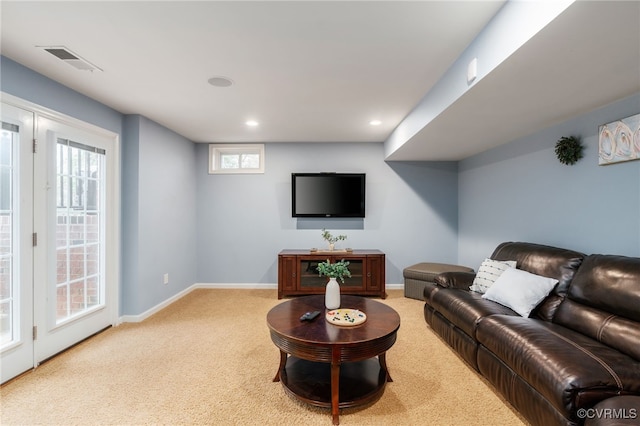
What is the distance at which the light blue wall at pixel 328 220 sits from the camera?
4832 mm

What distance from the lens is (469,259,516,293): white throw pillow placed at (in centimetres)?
280

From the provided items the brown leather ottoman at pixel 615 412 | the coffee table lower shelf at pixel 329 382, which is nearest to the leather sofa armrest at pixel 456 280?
the coffee table lower shelf at pixel 329 382

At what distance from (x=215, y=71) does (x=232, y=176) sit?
8.67 ft

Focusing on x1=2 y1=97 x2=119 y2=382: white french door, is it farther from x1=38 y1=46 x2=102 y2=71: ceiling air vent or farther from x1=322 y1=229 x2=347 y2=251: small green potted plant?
x1=322 y1=229 x2=347 y2=251: small green potted plant

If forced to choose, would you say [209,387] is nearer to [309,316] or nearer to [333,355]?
[309,316]

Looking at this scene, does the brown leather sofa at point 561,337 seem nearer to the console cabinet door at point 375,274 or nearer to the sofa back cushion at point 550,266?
the sofa back cushion at point 550,266

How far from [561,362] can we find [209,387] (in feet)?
7.29

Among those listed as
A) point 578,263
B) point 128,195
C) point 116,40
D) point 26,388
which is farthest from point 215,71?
point 578,263

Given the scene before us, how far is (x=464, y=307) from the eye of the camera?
2496 millimetres

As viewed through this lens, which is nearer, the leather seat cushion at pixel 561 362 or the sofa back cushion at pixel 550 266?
the leather seat cushion at pixel 561 362

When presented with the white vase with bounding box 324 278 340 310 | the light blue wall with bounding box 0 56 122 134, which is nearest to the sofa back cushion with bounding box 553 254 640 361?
the white vase with bounding box 324 278 340 310

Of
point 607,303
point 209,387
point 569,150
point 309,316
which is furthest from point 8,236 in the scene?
point 569,150

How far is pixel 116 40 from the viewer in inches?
76.0

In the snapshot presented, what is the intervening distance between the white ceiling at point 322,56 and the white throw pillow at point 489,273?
135 centimetres
